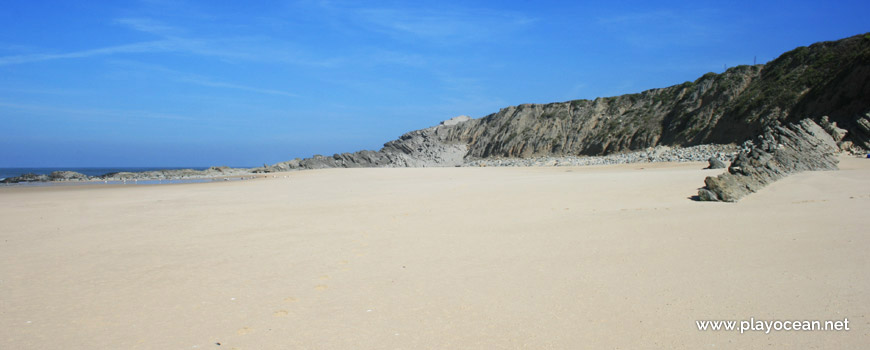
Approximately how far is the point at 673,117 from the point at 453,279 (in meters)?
38.6

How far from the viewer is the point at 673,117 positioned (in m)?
37.5

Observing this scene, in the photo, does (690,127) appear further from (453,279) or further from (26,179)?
(26,179)

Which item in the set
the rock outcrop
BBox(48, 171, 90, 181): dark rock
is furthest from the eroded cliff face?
BBox(48, 171, 90, 181): dark rock

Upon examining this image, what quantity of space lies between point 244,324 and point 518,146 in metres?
47.0

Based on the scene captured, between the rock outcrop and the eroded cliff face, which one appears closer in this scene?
the rock outcrop

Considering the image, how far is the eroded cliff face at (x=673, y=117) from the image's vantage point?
25297mm

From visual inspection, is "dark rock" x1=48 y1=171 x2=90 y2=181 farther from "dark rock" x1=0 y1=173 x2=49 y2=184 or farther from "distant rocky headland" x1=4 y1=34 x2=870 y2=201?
"dark rock" x1=0 y1=173 x2=49 y2=184

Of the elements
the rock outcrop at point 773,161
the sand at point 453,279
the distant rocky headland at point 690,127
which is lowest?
the sand at point 453,279

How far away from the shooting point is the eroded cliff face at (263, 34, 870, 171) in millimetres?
25297

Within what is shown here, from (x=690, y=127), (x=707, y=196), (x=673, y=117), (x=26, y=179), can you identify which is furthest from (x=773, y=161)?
(x=26, y=179)

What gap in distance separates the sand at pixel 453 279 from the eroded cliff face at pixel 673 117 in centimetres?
1612

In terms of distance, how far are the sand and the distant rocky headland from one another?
3232 millimetres

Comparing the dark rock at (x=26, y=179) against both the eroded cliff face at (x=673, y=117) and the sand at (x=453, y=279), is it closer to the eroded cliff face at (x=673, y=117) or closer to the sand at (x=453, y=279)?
the eroded cliff face at (x=673, y=117)

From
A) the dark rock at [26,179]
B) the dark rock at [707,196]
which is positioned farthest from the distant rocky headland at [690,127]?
the dark rock at [26,179]
